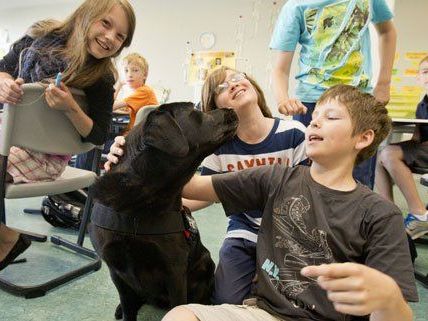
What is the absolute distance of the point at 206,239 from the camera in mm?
2328

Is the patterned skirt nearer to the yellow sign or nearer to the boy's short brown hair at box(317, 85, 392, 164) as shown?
the boy's short brown hair at box(317, 85, 392, 164)

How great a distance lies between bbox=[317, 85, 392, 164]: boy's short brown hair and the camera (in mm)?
1017

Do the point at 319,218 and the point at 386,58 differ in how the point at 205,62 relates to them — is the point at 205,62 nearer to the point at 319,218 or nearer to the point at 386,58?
the point at 386,58

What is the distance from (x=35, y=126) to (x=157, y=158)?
2.18 ft

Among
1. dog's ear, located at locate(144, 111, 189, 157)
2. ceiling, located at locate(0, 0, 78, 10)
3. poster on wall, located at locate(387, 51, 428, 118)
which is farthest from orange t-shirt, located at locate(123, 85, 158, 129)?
ceiling, located at locate(0, 0, 78, 10)

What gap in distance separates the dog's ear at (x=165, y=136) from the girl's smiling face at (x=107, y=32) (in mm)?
755

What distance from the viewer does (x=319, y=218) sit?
3.09 feet

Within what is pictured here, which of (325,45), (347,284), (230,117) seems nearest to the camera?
(347,284)

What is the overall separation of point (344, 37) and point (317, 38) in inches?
4.3

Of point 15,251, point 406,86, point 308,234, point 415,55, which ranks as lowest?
point 15,251

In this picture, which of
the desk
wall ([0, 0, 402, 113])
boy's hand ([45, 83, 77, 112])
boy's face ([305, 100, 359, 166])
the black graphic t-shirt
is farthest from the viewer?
wall ([0, 0, 402, 113])

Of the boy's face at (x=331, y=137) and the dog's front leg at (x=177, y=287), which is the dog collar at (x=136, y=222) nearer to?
the dog's front leg at (x=177, y=287)

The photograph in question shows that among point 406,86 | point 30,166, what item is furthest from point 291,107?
point 406,86

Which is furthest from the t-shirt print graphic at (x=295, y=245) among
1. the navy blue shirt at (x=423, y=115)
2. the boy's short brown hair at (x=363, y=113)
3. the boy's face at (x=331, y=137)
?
the navy blue shirt at (x=423, y=115)
